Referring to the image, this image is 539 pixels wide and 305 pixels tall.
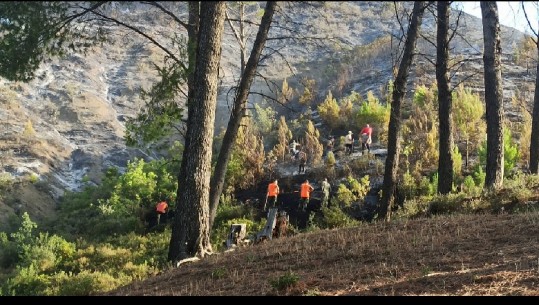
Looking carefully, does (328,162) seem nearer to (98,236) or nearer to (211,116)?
(98,236)

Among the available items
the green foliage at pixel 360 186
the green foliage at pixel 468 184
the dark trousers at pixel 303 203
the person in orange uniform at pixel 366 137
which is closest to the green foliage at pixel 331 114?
the person in orange uniform at pixel 366 137

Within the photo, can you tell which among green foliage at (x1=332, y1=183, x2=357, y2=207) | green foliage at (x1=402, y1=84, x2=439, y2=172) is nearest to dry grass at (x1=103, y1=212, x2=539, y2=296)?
green foliage at (x1=332, y1=183, x2=357, y2=207)

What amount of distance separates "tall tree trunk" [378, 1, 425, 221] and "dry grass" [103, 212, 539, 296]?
3.65m

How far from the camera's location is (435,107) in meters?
21.6

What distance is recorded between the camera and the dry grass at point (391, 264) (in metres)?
4.62

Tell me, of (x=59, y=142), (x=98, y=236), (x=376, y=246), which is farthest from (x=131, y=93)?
(x=376, y=246)

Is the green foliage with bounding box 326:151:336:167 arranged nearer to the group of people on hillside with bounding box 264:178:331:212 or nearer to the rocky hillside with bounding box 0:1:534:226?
the group of people on hillside with bounding box 264:178:331:212

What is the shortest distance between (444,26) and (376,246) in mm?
7309

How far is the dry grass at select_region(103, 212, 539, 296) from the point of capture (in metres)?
4.62

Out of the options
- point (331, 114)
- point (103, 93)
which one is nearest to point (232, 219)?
point (331, 114)

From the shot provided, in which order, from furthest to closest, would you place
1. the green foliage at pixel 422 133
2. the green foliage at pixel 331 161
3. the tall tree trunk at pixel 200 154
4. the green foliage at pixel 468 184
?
the green foliage at pixel 331 161
the green foliage at pixel 422 133
the green foliage at pixel 468 184
the tall tree trunk at pixel 200 154

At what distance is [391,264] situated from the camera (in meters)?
5.57

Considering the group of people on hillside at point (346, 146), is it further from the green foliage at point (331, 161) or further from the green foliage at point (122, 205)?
the green foliage at point (122, 205)

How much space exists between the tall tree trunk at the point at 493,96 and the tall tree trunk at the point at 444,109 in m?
1.11
